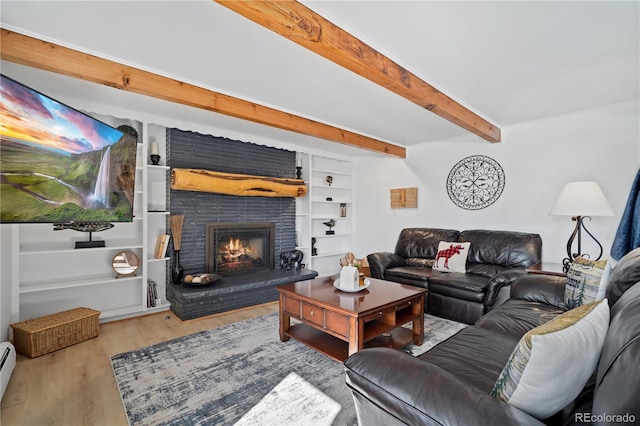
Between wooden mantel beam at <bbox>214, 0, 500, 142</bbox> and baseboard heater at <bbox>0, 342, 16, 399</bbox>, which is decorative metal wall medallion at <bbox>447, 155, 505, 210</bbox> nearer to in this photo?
wooden mantel beam at <bbox>214, 0, 500, 142</bbox>

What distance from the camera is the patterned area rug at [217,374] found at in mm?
1713

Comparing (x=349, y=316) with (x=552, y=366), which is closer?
(x=552, y=366)

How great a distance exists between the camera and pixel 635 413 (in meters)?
0.61

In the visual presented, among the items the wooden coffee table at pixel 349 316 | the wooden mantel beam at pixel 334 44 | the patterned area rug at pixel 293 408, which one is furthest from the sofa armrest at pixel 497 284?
the patterned area rug at pixel 293 408

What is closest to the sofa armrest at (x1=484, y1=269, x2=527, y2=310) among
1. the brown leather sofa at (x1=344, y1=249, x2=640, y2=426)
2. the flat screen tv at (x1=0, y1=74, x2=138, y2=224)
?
the brown leather sofa at (x1=344, y1=249, x2=640, y2=426)

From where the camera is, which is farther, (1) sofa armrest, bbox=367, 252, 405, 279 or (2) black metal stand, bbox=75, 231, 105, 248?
(1) sofa armrest, bbox=367, 252, 405, 279

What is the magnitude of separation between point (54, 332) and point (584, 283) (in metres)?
3.92

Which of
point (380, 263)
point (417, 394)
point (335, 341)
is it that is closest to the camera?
point (417, 394)

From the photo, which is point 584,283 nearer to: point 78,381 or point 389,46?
point 389,46

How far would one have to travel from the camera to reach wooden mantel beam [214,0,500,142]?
58.1 inches

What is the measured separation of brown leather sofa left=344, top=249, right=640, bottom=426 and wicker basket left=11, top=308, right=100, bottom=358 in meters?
2.63

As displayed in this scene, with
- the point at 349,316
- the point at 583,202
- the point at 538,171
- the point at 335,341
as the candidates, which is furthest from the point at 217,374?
the point at 538,171

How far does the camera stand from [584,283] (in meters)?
1.93

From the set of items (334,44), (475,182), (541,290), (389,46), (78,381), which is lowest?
(78,381)
